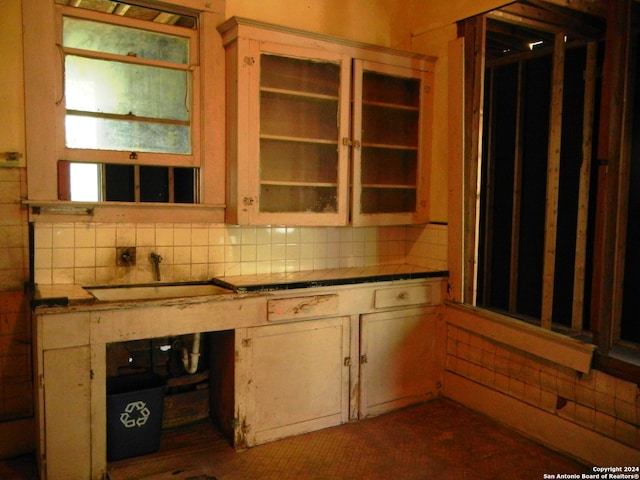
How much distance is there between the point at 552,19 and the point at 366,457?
2.68m

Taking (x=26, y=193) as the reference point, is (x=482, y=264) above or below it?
below

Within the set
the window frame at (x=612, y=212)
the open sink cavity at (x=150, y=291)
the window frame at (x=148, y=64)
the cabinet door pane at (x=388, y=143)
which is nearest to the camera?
the window frame at (x=612, y=212)

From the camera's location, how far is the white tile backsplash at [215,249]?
8.61 ft

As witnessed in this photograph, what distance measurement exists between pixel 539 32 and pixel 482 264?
1610 millimetres

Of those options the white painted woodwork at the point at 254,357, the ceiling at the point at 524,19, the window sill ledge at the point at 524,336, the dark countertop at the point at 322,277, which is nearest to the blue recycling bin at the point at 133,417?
the white painted woodwork at the point at 254,357

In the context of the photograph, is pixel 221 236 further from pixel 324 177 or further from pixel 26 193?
pixel 26 193

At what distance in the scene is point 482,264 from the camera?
378 centimetres

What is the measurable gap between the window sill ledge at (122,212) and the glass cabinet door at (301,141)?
1.07 ft

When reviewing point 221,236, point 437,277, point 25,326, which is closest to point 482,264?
point 437,277

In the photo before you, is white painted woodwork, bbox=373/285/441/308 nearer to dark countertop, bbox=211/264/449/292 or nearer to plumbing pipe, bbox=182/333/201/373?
dark countertop, bbox=211/264/449/292

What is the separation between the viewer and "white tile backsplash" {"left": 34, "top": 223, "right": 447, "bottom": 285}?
8.61 ft

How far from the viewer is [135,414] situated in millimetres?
2551

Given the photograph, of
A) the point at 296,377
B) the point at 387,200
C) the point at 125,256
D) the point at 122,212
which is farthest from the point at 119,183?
the point at 387,200

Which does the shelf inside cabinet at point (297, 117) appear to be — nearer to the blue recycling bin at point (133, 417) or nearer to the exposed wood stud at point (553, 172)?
the exposed wood stud at point (553, 172)
